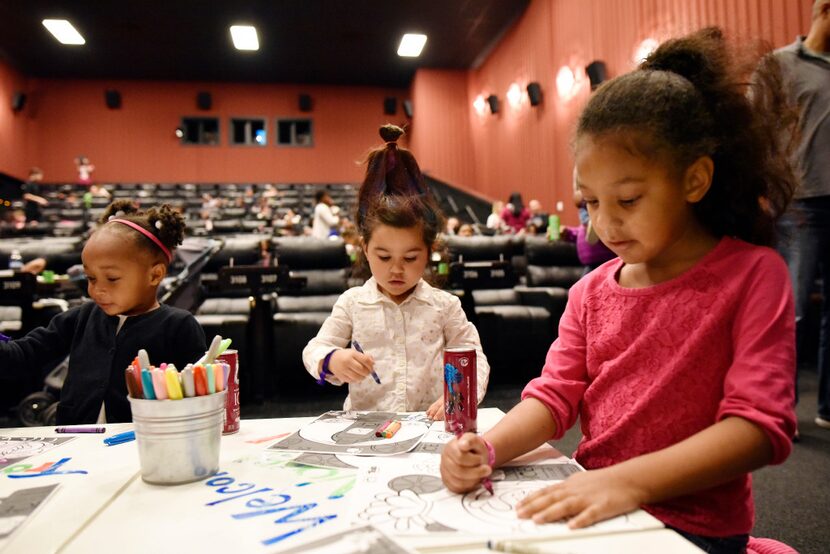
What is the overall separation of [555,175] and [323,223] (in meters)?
4.44

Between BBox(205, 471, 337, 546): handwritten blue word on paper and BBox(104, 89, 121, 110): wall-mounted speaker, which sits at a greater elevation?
BBox(104, 89, 121, 110): wall-mounted speaker

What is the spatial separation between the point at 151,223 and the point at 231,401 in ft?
2.15

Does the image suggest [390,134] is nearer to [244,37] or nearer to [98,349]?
[98,349]

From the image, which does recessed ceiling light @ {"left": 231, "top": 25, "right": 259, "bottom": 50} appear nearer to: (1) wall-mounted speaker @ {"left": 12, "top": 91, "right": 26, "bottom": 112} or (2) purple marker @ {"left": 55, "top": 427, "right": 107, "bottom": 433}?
(1) wall-mounted speaker @ {"left": 12, "top": 91, "right": 26, "bottom": 112}

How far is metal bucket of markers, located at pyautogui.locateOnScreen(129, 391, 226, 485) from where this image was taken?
686 mm

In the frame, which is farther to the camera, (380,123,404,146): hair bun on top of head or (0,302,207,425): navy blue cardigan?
(380,123,404,146): hair bun on top of head

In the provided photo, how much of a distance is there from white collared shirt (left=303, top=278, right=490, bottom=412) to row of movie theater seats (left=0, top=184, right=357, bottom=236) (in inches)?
226

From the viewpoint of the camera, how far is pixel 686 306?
0.77 meters

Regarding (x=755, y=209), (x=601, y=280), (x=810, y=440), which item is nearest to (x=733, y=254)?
(x=755, y=209)

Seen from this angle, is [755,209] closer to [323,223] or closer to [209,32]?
[323,223]

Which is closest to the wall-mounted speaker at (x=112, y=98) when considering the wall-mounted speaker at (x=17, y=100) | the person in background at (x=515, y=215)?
the wall-mounted speaker at (x=17, y=100)

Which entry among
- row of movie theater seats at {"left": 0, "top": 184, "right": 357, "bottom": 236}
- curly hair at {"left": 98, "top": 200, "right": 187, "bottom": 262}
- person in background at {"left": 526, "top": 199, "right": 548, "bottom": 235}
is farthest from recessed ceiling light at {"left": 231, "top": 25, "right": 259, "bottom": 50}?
curly hair at {"left": 98, "top": 200, "right": 187, "bottom": 262}

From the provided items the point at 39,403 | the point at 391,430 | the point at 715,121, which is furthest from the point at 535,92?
the point at 391,430

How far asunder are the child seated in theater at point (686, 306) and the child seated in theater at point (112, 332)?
35.3 inches
